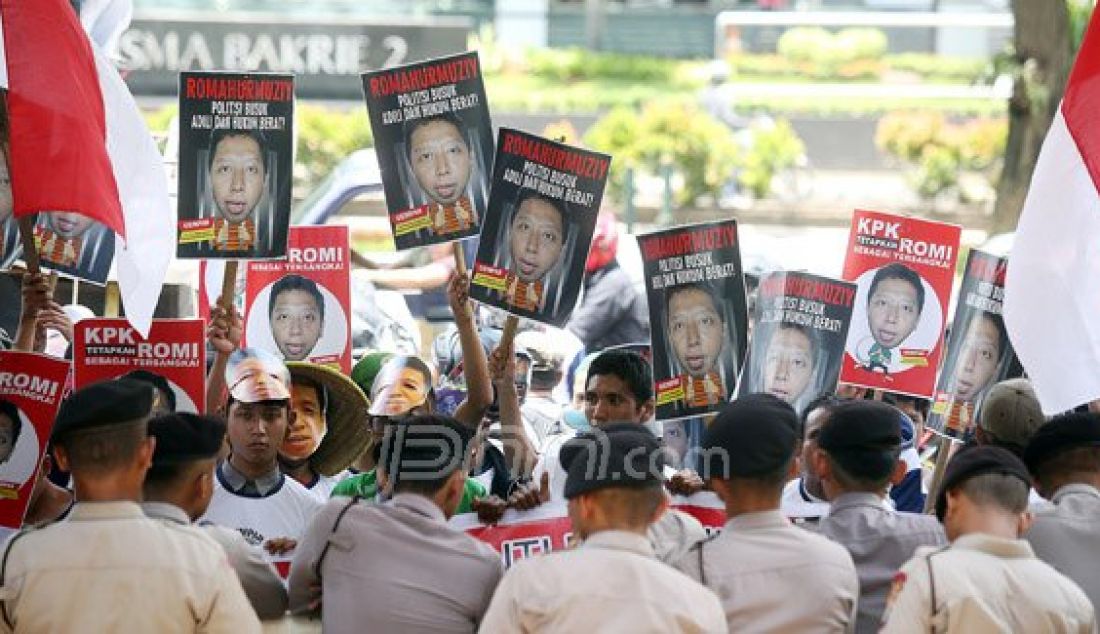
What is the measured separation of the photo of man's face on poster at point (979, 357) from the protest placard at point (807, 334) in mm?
547

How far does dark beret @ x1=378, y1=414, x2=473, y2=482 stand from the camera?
17.3 ft

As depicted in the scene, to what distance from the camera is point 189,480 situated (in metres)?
5.14

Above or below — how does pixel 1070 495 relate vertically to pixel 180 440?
below

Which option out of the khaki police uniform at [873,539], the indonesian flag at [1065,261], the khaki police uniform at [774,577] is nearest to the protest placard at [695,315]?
the indonesian flag at [1065,261]

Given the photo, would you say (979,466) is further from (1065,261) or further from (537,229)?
(537,229)

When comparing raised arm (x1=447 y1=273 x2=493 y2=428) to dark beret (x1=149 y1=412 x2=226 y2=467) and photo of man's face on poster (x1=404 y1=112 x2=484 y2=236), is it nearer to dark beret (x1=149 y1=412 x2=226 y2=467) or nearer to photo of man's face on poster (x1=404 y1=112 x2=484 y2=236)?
photo of man's face on poster (x1=404 y1=112 x2=484 y2=236)

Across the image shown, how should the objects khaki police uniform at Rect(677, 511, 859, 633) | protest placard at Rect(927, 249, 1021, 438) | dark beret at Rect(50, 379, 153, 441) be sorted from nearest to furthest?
dark beret at Rect(50, 379, 153, 441)
khaki police uniform at Rect(677, 511, 859, 633)
protest placard at Rect(927, 249, 1021, 438)

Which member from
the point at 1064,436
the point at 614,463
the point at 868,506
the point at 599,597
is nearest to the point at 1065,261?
the point at 1064,436

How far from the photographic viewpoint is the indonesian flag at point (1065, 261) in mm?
6270

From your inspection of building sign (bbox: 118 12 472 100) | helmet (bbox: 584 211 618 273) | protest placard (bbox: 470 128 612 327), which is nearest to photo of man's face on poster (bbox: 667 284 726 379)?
protest placard (bbox: 470 128 612 327)

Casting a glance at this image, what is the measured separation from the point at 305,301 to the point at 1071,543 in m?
3.35

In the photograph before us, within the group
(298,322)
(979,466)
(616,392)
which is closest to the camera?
(979,466)

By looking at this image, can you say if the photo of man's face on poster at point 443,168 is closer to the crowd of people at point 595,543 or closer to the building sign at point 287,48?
Answer: the crowd of people at point 595,543

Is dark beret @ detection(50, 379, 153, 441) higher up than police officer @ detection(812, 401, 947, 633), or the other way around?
dark beret @ detection(50, 379, 153, 441)
